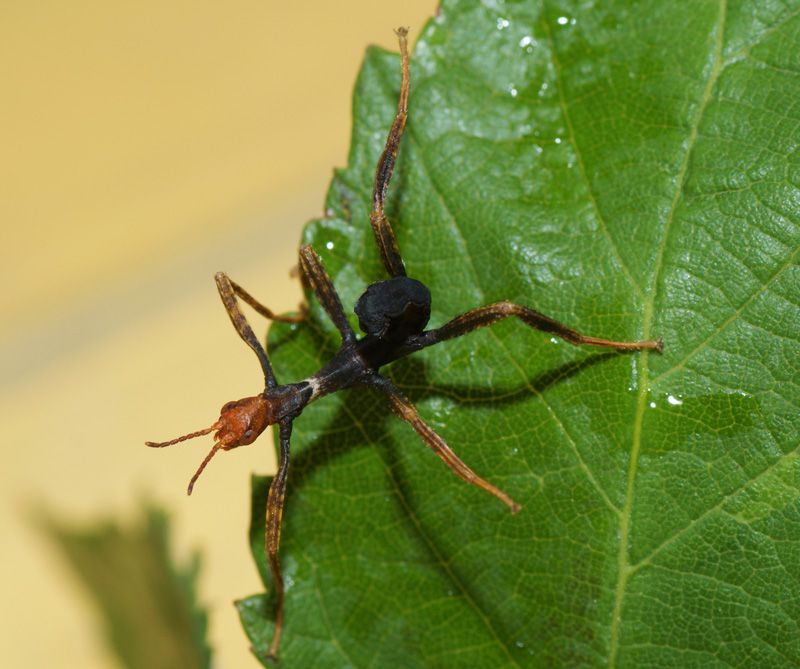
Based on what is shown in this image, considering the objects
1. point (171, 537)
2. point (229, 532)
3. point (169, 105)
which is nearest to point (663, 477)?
point (171, 537)

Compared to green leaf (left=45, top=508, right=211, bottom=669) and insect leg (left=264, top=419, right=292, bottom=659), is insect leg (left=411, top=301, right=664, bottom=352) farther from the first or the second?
green leaf (left=45, top=508, right=211, bottom=669)

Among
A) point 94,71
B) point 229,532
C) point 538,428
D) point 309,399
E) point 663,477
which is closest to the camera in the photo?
point 663,477

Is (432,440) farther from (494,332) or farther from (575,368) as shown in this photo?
(575,368)

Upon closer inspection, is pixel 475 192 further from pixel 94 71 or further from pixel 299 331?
pixel 94 71

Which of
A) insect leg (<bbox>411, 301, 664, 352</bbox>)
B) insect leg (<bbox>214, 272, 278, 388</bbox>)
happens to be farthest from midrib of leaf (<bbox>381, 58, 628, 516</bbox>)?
insect leg (<bbox>214, 272, 278, 388</bbox>)

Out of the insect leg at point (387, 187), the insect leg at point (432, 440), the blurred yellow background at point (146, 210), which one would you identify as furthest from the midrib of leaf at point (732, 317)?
the blurred yellow background at point (146, 210)
